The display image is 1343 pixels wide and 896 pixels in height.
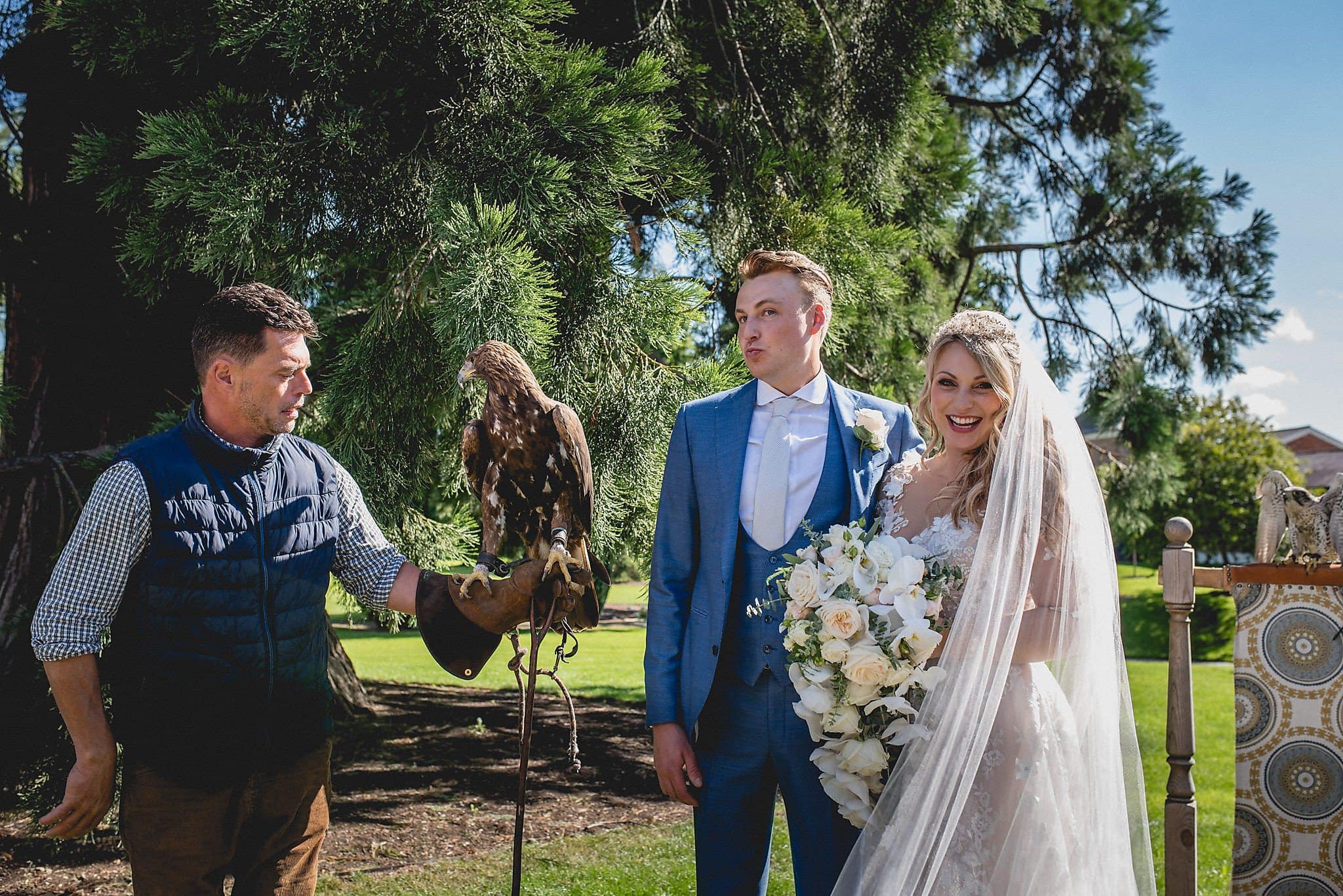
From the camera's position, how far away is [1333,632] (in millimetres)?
3369

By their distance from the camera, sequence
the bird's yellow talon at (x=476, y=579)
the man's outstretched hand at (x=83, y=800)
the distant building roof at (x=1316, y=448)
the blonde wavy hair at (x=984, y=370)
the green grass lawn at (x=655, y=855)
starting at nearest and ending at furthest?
the man's outstretched hand at (x=83, y=800) < the bird's yellow talon at (x=476, y=579) < the blonde wavy hair at (x=984, y=370) < the green grass lawn at (x=655, y=855) < the distant building roof at (x=1316, y=448)

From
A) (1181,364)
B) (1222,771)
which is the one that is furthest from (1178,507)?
(1181,364)

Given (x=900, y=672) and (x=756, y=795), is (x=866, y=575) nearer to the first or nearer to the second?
(x=900, y=672)

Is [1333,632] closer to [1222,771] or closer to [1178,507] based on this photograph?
[1222,771]

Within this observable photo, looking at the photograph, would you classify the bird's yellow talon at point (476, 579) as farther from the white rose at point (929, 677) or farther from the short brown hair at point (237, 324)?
the white rose at point (929, 677)

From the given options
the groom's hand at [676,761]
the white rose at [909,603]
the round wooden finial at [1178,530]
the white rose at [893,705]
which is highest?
the round wooden finial at [1178,530]

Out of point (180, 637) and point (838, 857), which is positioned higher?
point (180, 637)

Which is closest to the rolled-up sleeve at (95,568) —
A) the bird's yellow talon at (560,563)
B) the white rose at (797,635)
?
the bird's yellow talon at (560,563)

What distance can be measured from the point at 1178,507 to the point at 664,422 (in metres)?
16.4

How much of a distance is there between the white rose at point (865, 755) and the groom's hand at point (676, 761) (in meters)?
0.43

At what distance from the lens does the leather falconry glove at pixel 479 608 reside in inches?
78.4

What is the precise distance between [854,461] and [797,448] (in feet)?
0.50

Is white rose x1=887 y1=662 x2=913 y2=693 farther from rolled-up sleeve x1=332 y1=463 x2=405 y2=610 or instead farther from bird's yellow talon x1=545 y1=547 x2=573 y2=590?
rolled-up sleeve x1=332 y1=463 x2=405 y2=610

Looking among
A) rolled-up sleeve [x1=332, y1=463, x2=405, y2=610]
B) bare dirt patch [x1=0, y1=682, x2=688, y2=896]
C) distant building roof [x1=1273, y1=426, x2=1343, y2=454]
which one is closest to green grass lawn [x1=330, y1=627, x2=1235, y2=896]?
bare dirt patch [x1=0, y1=682, x2=688, y2=896]
